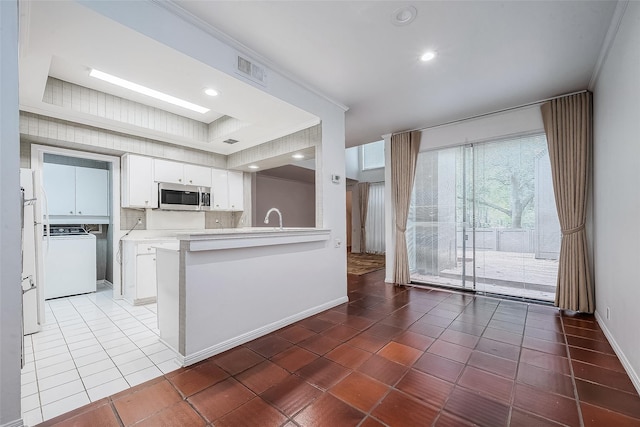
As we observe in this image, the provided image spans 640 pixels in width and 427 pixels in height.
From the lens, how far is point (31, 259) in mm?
2734

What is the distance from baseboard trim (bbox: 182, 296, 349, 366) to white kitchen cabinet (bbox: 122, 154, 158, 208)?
281 centimetres

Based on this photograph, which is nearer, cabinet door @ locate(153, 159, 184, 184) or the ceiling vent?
the ceiling vent

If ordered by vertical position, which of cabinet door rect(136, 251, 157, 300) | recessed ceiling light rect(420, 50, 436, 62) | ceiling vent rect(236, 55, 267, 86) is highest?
recessed ceiling light rect(420, 50, 436, 62)

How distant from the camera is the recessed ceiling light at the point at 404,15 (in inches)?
77.8

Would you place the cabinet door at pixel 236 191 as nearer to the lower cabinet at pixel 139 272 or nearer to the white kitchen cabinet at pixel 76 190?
the lower cabinet at pixel 139 272

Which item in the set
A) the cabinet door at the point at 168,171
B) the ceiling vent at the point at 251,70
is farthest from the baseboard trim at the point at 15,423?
the cabinet door at the point at 168,171

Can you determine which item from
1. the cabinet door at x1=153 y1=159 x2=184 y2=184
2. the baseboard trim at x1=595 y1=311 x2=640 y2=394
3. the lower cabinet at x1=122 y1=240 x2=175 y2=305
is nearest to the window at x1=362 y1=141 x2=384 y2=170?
the cabinet door at x1=153 y1=159 x2=184 y2=184

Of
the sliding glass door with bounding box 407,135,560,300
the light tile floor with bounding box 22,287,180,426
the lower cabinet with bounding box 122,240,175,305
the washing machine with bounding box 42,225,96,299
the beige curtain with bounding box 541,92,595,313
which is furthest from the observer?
the washing machine with bounding box 42,225,96,299

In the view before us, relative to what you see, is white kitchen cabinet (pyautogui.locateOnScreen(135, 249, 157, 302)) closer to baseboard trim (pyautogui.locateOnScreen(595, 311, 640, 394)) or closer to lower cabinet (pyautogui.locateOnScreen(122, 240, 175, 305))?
lower cabinet (pyautogui.locateOnScreen(122, 240, 175, 305))

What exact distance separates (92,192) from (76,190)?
0.21m

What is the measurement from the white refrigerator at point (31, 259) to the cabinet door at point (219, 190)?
7.62 ft

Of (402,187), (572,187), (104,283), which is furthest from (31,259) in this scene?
(572,187)

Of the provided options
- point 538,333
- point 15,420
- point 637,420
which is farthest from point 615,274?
point 15,420

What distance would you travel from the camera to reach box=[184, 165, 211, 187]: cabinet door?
454 cm
